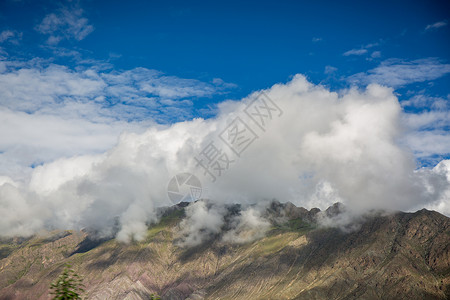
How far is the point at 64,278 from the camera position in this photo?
3344 cm

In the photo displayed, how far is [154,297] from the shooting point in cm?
3703

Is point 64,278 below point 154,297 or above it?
above

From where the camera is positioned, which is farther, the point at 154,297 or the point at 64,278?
the point at 154,297

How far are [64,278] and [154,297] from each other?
9.23 metres
